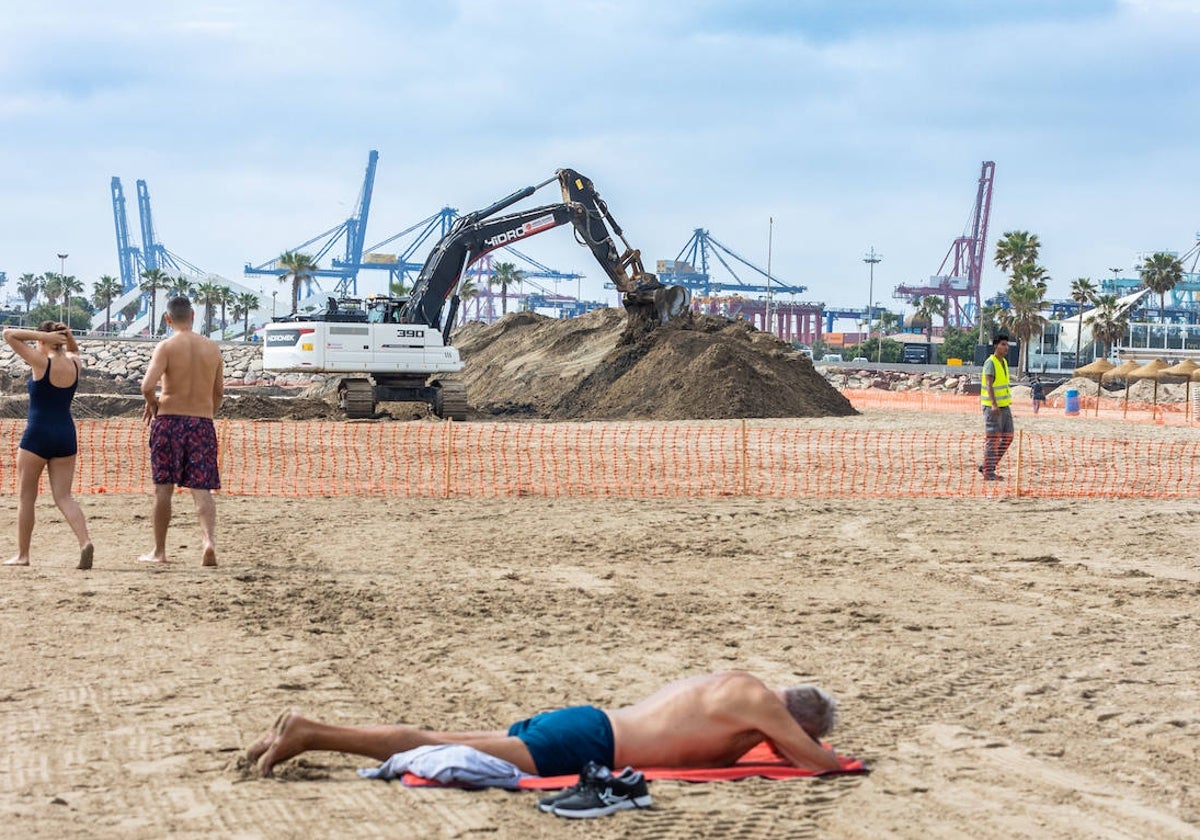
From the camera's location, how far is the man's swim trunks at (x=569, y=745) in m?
4.48

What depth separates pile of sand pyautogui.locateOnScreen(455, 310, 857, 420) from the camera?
3061 centimetres

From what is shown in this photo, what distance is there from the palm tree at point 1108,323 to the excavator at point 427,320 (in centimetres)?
6343

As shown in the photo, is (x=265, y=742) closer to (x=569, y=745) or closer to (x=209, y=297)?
(x=569, y=745)

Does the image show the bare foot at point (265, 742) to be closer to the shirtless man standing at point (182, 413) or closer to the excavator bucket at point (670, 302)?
the shirtless man standing at point (182, 413)

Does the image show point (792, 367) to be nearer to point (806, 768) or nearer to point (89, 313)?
point (806, 768)

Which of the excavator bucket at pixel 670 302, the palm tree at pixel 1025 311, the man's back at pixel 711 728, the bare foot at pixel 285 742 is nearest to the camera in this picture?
the bare foot at pixel 285 742

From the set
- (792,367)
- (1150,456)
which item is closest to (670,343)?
(792,367)

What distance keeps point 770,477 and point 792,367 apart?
17349 millimetres

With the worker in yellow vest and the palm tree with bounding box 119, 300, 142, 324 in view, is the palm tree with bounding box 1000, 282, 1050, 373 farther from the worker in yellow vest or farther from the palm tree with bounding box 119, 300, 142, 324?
the palm tree with bounding box 119, 300, 142, 324

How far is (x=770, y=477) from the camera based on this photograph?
17.0 m

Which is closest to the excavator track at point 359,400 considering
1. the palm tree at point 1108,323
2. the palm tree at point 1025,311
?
the palm tree at point 1025,311

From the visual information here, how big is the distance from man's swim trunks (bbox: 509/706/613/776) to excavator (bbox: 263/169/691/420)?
24.2 metres

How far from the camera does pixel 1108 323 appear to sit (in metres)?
86.7

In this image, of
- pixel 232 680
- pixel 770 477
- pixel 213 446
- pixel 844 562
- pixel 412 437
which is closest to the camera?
pixel 232 680
